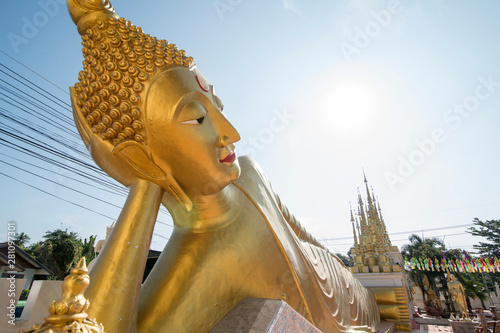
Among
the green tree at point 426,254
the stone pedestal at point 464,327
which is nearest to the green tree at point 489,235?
the green tree at point 426,254

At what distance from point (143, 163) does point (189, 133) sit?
12.6 inches

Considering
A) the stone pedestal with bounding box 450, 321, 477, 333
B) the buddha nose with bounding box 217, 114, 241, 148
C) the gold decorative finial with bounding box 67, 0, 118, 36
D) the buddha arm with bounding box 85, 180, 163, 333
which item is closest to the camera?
the buddha arm with bounding box 85, 180, 163, 333

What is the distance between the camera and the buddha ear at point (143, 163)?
1584 mm

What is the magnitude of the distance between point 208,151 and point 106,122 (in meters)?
0.60

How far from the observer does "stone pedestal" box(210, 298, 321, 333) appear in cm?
140

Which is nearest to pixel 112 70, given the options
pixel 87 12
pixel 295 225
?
pixel 87 12

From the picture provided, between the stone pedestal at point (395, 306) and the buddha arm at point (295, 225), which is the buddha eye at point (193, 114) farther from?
the stone pedestal at point (395, 306)

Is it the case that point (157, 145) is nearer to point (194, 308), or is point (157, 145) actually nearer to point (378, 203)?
point (194, 308)


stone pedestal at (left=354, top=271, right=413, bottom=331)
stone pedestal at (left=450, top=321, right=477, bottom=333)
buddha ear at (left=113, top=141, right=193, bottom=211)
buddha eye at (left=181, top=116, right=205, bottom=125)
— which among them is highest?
buddha eye at (left=181, top=116, right=205, bottom=125)

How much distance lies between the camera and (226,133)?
1.87 meters

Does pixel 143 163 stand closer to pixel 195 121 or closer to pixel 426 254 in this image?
pixel 195 121

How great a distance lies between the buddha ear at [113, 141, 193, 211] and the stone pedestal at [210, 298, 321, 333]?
2.72 feet

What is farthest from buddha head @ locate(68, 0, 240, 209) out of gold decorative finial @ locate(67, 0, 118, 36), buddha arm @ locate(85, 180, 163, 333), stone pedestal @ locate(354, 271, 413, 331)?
stone pedestal @ locate(354, 271, 413, 331)

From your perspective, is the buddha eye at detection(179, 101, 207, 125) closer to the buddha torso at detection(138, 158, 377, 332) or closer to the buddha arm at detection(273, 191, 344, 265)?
the buddha torso at detection(138, 158, 377, 332)
